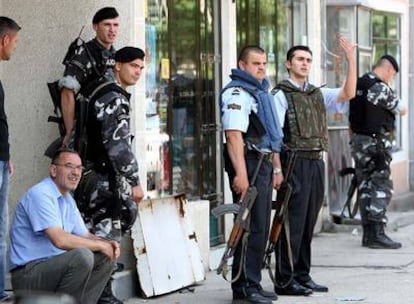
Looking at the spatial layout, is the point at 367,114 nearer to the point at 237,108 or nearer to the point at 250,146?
the point at 250,146

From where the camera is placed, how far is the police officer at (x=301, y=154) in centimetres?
873

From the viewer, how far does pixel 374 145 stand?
11.7 m

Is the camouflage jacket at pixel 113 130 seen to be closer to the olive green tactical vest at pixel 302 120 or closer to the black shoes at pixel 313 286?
the olive green tactical vest at pixel 302 120

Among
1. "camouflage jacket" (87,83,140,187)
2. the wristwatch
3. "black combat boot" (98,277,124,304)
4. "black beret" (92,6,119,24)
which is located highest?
"black beret" (92,6,119,24)

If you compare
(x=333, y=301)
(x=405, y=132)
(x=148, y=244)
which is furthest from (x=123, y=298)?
(x=405, y=132)

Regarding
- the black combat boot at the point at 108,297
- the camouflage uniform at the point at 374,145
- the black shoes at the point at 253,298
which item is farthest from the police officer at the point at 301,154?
the camouflage uniform at the point at 374,145

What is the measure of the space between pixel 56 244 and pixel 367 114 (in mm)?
5722

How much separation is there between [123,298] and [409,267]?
3219 mm

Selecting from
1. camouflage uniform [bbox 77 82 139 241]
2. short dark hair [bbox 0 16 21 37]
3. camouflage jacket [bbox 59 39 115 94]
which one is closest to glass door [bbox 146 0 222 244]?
camouflage jacket [bbox 59 39 115 94]

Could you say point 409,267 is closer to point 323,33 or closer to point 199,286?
point 199,286

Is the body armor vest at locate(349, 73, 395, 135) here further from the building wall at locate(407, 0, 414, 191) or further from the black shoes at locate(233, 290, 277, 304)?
the building wall at locate(407, 0, 414, 191)

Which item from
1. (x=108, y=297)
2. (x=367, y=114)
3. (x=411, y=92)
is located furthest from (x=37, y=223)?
(x=411, y=92)

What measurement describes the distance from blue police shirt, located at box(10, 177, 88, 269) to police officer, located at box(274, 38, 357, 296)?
8.13 feet

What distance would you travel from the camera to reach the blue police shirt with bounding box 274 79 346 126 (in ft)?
28.5
